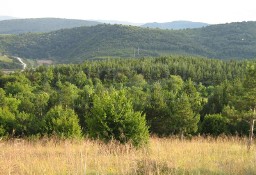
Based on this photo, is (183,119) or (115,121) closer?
(115,121)

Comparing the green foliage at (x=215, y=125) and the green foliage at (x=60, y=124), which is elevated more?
the green foliage at (x=60, y=124)

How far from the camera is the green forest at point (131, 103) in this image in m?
14.6

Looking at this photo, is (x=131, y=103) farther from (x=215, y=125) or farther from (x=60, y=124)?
(x=215, y=125)

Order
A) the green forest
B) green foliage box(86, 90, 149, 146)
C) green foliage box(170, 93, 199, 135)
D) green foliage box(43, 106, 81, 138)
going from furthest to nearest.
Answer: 1. green foliage box(170, 93, 199, 135)
2. green foliage box(43, 106, 81, 138)
3. the green forest
4. green foliage box(86, 90, 149, 146)

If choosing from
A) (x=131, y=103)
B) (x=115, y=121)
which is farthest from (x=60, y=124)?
(x=115, y=121)

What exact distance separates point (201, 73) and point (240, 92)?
3313 inches

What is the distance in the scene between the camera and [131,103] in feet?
52.3

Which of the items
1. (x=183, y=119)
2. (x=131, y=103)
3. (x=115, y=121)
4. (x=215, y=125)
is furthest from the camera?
(x=215, y=125)

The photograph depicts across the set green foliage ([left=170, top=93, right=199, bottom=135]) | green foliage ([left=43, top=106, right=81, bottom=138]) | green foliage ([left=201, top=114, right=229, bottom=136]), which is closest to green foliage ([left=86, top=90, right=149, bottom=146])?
green foliage ([left=43, top=106, right=81, bottom=138])

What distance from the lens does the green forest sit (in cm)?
1462

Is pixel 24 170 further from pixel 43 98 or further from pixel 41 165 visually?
pixel 43 98

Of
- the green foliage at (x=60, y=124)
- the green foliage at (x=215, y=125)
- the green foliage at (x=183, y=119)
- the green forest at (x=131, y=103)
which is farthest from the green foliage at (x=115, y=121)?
the green foliage at (x=215, y=125)

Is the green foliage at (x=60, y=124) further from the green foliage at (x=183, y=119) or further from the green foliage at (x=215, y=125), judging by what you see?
the green foliage at (x=215, y=125)

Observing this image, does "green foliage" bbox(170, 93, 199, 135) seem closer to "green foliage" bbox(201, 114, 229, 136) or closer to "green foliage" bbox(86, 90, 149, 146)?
"green foliage" bbox(201, 114, 229, 136)
